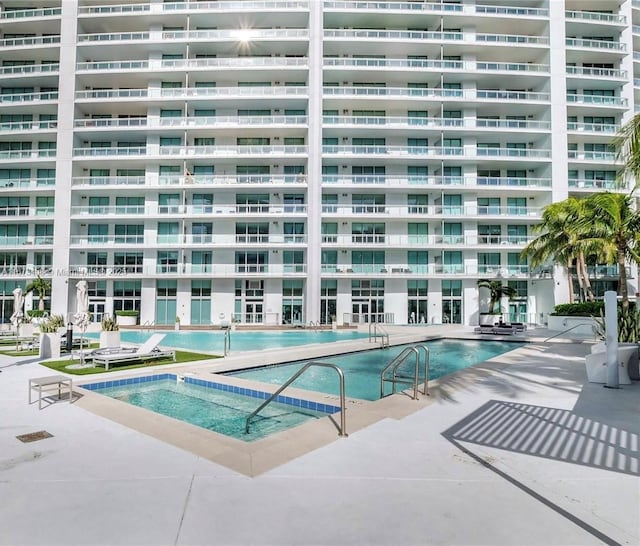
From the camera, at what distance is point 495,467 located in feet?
14.3

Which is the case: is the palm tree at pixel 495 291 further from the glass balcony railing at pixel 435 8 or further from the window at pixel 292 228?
the glass balcony railing at pixel 435 8

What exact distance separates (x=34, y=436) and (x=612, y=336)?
34.8ft

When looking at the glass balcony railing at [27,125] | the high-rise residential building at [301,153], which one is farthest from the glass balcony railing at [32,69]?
the glass balcony railing at [27,125]

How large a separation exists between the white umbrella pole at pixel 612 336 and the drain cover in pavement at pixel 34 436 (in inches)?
404

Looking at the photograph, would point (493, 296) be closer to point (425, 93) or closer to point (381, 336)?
point (381, 336)

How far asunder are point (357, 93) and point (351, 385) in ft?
89.1

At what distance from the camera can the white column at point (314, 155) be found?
29734 mm

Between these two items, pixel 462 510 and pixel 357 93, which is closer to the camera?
pixel 462 510

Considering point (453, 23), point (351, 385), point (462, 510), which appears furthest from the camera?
point (453, 23)

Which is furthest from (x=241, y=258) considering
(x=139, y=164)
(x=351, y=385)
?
(x=351, y=385)

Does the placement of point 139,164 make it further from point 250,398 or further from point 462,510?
point 462,510

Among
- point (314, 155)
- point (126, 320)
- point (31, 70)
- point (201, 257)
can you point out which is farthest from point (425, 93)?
point (31, 70)

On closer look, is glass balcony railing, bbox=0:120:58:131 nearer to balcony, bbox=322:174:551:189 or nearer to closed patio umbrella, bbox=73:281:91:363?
balcony, bbox=322:174:551:189

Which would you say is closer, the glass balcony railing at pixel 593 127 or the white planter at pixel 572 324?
the white planter at pixel 572 324
